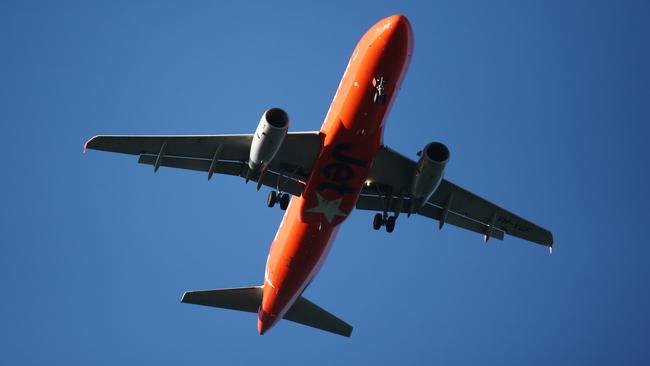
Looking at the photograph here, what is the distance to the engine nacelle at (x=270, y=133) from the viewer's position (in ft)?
90.3

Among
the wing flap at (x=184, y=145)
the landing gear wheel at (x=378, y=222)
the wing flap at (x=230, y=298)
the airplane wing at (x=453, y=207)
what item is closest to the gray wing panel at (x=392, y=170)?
the airplane wing at (x=453, y=207)

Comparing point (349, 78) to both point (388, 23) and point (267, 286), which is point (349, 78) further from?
point (267, 286)

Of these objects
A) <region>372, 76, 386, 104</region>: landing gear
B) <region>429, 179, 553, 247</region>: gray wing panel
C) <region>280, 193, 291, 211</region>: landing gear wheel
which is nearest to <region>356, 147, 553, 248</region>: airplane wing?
<region>429, 179, 553, 247</region>: gray wing panel

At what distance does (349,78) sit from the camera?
2811 centimetres

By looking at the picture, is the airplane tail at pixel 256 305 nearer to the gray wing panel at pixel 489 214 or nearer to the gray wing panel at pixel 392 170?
A: the gray wing panel at pixel 489 214

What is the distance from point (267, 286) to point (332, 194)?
19.3ft

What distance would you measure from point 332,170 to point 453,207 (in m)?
8.25

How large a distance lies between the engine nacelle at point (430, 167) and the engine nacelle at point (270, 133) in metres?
5.38

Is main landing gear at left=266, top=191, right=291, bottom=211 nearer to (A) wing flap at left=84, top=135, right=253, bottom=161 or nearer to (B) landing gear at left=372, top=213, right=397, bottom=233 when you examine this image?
(A) wing flap at left=84, top=135, right=253, bottom=161

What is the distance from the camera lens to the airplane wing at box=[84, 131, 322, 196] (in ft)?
97.0

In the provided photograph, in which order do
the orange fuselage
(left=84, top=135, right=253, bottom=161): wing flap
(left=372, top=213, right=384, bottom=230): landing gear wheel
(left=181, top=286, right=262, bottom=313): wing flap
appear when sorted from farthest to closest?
(left=181, top=286, right=262, bottom=313): wing flap → (left=372, top=213, right=384, bottom=230): landing gear wheel → (left=84, top=135, right=253, bottom=161): wing flap → the orange fuselage

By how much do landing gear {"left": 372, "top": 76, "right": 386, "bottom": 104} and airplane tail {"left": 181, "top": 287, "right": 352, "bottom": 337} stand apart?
468 inches

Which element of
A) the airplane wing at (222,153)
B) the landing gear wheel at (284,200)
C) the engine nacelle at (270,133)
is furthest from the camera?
the landing gear wheel at (284,200)

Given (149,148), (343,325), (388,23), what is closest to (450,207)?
(343,325)
